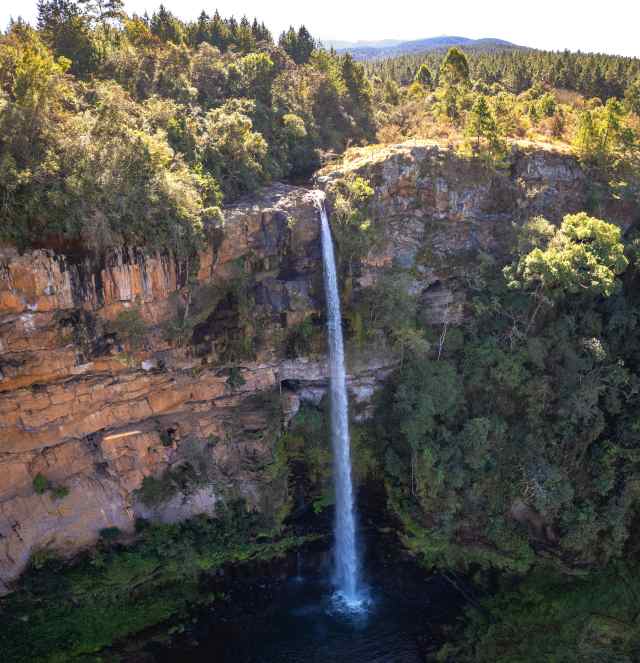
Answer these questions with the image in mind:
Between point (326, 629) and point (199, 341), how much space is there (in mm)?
10575

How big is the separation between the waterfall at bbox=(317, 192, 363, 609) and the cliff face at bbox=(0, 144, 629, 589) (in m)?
0.48

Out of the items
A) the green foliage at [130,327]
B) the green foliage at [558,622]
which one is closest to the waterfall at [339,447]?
the green foliage at [558,622]

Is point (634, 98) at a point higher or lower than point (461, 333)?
higher

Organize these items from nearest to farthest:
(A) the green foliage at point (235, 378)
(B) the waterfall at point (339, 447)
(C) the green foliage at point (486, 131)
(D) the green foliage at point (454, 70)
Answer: (A) the green foliage at point (235, 378), (B) the waterfall at point (339, 447), (C) the green foliage at point (486, 131), (D) the green foliage at point (454, 70)

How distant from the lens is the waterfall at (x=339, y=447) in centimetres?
1991

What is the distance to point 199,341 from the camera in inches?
731

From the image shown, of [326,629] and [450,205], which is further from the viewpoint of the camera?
[450,205]

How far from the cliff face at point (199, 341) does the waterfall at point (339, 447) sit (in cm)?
48

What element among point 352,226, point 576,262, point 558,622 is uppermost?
point 352,226

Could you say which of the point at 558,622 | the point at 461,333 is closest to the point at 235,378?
the point at 461,333

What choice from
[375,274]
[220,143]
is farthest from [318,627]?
[220,143]

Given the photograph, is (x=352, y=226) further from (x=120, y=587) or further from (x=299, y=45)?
(x=299, y=45)

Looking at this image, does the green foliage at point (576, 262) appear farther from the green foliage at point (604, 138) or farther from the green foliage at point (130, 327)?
the green foliage at point (130, 327)

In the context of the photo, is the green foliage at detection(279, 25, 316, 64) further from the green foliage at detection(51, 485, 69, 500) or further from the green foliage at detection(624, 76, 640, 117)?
the green foliage at detection(51, 485, 69, 500)
